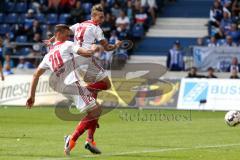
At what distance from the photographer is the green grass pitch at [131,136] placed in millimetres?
14453

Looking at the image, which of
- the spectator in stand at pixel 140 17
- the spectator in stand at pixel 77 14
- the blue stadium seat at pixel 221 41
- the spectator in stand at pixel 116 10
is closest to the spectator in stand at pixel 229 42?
the blue stadium seat at pixel 221 41

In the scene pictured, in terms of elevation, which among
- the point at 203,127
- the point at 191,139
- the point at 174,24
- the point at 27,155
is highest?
the point at 27,155

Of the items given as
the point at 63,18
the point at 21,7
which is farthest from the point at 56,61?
the point at 21,7

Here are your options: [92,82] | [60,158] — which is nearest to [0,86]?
[92,82]

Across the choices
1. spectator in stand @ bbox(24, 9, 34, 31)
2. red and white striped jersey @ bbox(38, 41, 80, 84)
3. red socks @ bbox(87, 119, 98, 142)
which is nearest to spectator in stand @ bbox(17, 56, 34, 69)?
spectator in stand @ bbox(24, 9, 34, 31)

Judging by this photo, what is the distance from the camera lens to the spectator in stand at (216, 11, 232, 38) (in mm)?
35250

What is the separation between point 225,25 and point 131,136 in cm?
1843

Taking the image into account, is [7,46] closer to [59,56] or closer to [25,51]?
[25,51]

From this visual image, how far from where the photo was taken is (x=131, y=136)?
60.5 feet

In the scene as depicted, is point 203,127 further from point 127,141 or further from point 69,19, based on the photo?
point 69,19

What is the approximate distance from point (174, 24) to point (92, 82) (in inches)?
964

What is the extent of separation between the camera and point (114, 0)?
1548 inches

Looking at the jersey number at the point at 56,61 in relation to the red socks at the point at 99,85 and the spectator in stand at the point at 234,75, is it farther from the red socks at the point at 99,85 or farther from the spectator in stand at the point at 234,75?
the spectator in stand at the point at 234,75

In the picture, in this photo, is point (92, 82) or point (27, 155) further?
point (92, 82)
